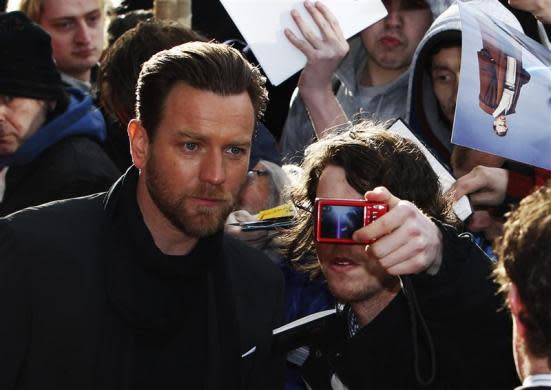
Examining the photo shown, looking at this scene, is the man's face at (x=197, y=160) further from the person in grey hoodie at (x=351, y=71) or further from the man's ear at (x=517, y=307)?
the person in grey hoodie at (x=351, y=71)

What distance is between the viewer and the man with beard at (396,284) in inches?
110

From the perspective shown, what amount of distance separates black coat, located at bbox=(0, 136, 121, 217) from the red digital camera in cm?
138

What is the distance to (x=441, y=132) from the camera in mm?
4414

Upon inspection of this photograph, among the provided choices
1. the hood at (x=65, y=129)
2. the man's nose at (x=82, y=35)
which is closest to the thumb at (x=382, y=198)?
the hood at (x=65, y=129)

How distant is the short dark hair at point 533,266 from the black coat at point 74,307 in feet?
3.54

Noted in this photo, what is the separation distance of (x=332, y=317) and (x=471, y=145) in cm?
68

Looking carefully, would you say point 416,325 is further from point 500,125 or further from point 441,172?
point 441,172

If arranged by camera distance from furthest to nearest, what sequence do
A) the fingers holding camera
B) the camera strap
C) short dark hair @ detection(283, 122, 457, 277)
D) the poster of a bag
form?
the poster of a bag < short dark hair @ detection(283, 122, 457, 277) < the camera strap < the fingers holding camera

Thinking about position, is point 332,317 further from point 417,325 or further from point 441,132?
point 441,132

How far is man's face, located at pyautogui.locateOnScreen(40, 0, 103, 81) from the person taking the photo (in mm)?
5258

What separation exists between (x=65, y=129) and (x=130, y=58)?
14.2 inches

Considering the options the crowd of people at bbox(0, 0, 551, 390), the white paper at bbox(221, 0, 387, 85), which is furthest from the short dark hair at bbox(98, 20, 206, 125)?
the white paper at bbox(221, 0, 387, 85)

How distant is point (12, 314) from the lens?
300cm

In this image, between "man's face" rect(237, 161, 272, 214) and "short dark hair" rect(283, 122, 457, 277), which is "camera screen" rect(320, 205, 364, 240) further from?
"man's face" rect(237, 161, 272, 214)
